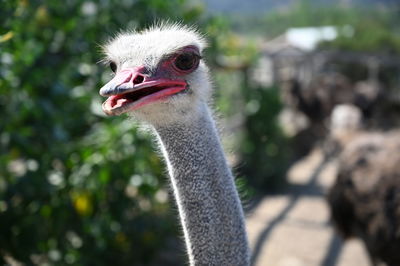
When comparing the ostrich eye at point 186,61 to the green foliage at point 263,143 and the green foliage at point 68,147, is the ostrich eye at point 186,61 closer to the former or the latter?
the green foliage at point 68,147

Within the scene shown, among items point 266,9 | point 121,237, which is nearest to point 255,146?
point 121,237

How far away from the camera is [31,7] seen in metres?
2.32

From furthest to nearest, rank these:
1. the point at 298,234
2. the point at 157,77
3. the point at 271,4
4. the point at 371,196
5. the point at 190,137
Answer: the point at 271,4 → the point at 298,234 → the point at 371,196 → the point at 190,137 → the point at 157,77

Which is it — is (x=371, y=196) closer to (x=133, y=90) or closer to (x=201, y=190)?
(x=201, y=190)

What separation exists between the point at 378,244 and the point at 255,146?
3.56 meters

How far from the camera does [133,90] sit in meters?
1.16

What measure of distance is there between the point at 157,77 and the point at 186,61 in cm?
10

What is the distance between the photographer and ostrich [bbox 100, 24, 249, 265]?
1294mm

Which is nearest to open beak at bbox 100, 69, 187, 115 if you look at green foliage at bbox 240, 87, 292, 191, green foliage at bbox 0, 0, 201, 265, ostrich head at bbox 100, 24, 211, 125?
ostrich head at bbox 100, 24, 211, 125

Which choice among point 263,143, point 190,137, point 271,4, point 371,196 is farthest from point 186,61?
point 271,4

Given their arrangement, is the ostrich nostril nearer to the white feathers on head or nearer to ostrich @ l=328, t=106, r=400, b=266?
the white feathers on head

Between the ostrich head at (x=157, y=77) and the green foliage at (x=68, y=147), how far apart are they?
31.7 inches

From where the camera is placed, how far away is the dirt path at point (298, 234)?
3.89m

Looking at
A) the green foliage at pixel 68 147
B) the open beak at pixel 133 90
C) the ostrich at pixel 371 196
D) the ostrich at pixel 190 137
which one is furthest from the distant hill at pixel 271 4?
the open beak at pixel 133 90
